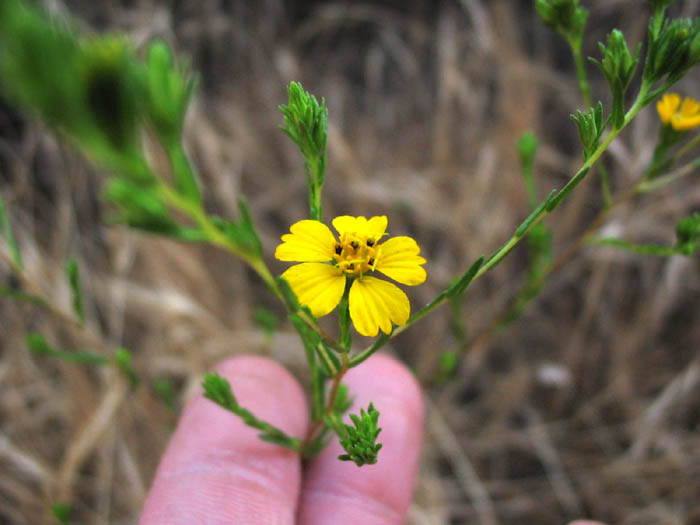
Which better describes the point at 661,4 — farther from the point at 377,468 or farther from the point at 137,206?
the point at 377,468

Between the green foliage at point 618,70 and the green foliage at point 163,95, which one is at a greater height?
the green foliage at point 618,70

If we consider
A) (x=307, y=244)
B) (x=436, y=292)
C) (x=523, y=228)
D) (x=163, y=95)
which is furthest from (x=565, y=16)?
(x=436, y=292)

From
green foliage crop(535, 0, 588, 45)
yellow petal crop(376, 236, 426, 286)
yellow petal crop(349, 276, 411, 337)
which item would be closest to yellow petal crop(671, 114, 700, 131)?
green foliage crop(535, 0, 588, 45)

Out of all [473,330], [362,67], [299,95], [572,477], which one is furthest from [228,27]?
[572,477]

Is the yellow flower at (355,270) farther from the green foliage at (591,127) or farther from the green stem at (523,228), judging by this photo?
the green foliage at (591,127)

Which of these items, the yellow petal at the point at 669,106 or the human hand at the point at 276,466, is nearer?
the yellow petal at the point at 669,106

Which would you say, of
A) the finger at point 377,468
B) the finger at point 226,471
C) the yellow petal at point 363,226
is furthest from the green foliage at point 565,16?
the finger at point 226,471

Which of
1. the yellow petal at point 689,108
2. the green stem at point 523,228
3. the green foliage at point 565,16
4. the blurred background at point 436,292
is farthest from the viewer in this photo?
the blurred background at point 436,292

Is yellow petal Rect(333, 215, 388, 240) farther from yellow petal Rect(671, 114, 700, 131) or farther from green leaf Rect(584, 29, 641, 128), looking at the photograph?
yellow petal Rect(671, 114, 700, 131)
